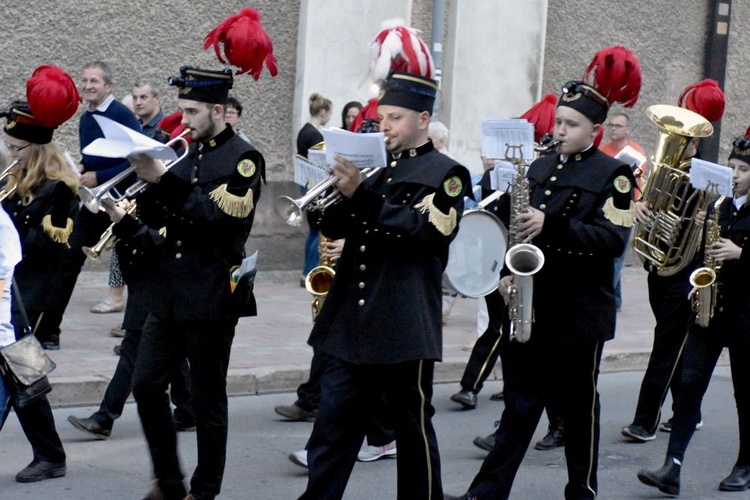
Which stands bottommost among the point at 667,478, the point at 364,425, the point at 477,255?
the point at 667,478

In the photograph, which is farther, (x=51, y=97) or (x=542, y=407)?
(x=51, y=97)

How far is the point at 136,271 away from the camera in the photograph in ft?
23.3

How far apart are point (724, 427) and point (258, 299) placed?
4678 mm

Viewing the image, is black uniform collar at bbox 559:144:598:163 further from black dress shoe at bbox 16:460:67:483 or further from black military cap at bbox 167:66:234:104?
black dress shoe at bbox 16:460:67:483

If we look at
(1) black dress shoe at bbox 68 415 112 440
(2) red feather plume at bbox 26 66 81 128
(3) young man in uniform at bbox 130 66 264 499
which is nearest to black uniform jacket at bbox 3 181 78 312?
(2) red feather plume at bbox 26 66 81 128

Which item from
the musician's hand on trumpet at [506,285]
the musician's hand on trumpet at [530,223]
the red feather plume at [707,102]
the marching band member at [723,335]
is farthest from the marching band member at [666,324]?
A: the musician's hand on trumpet at [530,223]

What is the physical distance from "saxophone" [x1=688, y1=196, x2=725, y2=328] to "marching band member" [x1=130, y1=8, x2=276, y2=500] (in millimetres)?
2447

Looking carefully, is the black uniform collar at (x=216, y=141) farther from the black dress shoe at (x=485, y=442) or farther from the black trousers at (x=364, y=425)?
the black dress shoe at (x=485, y=442)

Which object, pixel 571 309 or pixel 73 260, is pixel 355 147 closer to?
pixel 571 309

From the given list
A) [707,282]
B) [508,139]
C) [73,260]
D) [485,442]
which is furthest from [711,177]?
[73,260]

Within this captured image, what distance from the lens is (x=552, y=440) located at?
7.49 meters

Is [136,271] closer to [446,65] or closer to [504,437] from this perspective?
[504,437]

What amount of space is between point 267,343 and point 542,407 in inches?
162

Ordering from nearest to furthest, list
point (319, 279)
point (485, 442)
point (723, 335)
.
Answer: point (723, 335) < point (319, 279) < point (485, 442)
